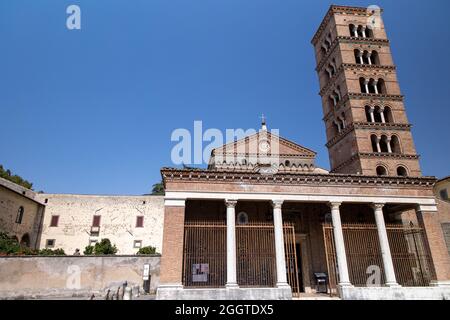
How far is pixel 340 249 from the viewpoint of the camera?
13695 mm

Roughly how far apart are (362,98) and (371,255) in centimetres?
1104

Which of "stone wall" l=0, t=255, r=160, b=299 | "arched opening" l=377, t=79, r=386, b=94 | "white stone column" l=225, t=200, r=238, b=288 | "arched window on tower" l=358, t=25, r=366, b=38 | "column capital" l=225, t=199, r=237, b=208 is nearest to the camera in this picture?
"white stone column" l=225, t=200, r=238, b=288

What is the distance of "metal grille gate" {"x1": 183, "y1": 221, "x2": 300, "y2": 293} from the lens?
13266 millimetres

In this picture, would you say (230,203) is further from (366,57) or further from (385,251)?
(366,57)

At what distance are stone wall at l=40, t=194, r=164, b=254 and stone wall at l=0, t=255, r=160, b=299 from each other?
464 inches

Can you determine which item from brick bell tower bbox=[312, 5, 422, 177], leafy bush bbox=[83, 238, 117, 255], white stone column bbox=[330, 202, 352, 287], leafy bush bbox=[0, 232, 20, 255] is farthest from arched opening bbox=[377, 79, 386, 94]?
leafy bush bbox=[0, 232, 20, 255]

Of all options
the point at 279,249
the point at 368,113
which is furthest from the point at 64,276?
the point at 368,113

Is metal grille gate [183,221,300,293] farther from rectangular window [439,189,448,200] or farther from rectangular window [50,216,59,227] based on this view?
rectangular window [439,189,448,200]

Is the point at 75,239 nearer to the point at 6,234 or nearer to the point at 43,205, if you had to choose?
the point at 43,205

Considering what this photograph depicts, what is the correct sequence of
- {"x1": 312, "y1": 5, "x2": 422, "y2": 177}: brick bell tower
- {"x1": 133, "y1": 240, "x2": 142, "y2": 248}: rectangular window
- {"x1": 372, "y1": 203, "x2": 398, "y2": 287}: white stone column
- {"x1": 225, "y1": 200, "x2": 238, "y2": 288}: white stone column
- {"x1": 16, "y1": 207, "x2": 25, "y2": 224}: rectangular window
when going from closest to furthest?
{"x1": 225, "y1": 200, "x2": 238, "y2": 288}: white stone column
{"x1": 372, "y1": 203, "x2": 398, "y2": 287}: white stone column
{"x1": 312, "y1": 5, "x2": 422, "y2": 177}: brick bell tower
{"x1": 16, "y1": 207, "x2": 25, "y2": 224}: rectangular window
{"x1": 133, "y1": 240, "x2": 142, "y2": 248}: rectangular window

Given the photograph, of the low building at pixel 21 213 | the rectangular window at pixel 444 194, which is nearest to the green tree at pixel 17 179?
the low building at pixel 21 213

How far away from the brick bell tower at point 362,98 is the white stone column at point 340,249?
5.28 meters

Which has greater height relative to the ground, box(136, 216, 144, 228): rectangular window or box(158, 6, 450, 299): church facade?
box(136, 216, 144, 228): rectangular window
